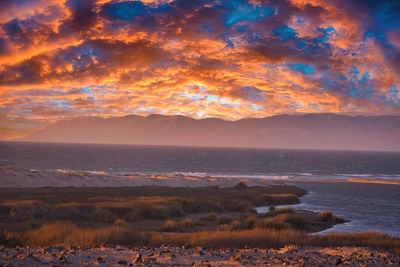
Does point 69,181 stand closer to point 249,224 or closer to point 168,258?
point 249,224

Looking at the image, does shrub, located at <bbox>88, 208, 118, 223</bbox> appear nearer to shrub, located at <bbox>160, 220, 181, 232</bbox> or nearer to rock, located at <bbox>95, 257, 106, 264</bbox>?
shrub, located at <bbox>160, 220, 181, 232</bbox>

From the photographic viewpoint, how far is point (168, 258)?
8758 mm

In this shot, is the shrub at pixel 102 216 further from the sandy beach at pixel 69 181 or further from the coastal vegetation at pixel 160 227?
the sandy beach at pixel 69 181

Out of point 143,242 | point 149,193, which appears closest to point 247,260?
point 143,242

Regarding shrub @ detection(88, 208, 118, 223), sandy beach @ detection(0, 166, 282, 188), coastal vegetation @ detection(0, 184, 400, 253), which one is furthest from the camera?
sandy beach @ detection(0, 166, 282, 188)

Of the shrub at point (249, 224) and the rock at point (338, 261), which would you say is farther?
the shrub at point (249, 224)

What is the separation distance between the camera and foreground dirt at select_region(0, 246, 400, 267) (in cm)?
775

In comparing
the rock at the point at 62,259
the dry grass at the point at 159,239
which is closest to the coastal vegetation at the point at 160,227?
the dry grass at the point at 159,239

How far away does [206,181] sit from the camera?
2297 inches

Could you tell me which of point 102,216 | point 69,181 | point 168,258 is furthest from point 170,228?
point 69,181

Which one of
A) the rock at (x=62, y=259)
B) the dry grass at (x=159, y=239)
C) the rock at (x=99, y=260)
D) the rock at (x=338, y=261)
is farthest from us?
the dry grass at (x=159, y=239)

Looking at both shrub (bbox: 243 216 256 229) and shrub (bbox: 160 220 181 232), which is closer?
shrub (bbox: 160 220 181 232)

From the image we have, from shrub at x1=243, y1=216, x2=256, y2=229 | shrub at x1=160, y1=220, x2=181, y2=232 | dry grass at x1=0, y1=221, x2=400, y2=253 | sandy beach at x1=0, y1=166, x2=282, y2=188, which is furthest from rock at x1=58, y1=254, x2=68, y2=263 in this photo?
sandy beach at x1=0, y1=166, x2=282, y2=188

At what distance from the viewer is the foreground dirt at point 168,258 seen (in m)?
7.75
